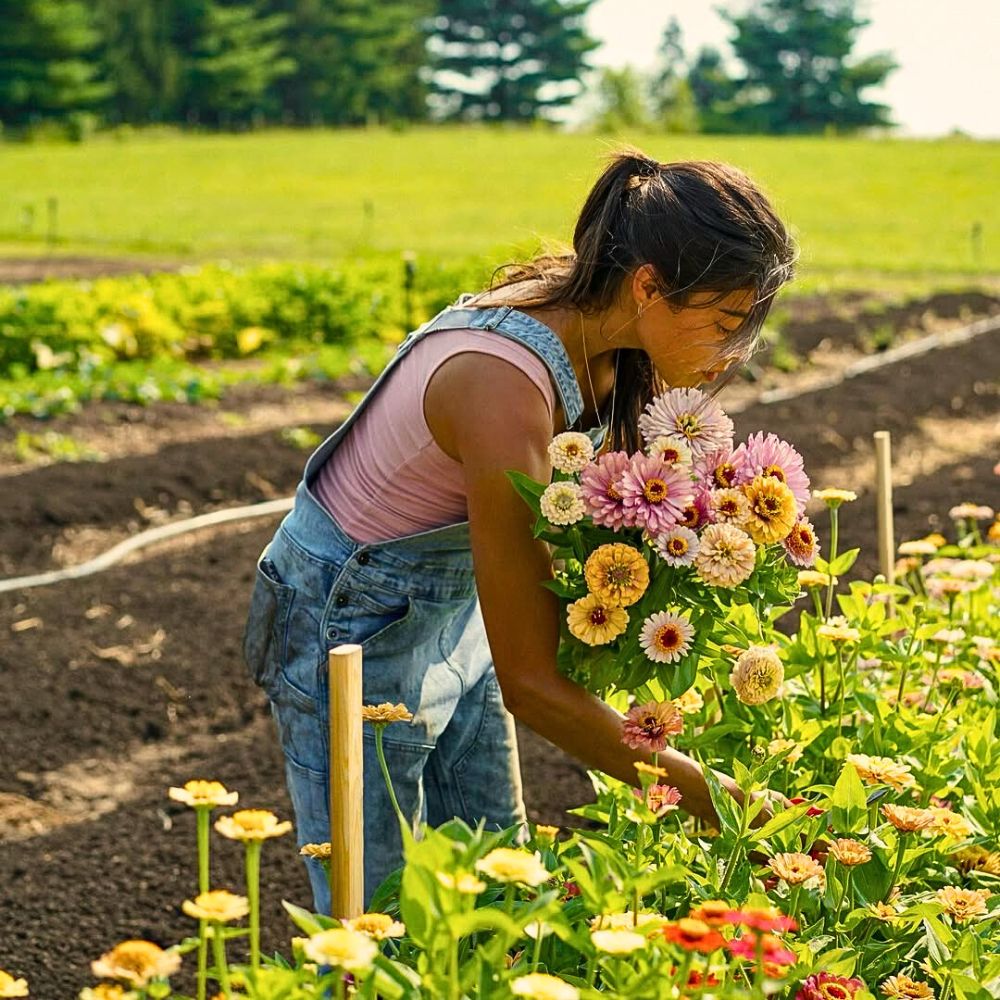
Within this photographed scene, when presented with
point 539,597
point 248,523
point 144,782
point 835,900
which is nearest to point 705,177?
point 539,597

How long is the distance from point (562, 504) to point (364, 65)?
53.8 meters

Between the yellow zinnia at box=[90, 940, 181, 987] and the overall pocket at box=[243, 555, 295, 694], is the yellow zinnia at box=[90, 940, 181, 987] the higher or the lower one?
the higher one

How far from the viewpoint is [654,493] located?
158 cm

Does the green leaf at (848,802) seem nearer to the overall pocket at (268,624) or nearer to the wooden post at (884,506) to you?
the overall pocket at (268,624)

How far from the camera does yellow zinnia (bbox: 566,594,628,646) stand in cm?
160

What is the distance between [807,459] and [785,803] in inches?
231

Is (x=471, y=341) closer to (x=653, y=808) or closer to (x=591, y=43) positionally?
(x=653, y=808)

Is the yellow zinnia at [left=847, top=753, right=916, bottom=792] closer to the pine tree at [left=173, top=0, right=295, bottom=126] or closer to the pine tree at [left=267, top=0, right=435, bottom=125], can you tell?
the pine tree at [left=173, top=0, right=295, bottom=126]

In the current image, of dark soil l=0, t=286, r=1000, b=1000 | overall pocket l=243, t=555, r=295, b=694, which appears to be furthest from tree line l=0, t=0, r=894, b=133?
overall pocket l=243, t=555, r=295, b=694

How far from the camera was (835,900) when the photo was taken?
1.74 meters

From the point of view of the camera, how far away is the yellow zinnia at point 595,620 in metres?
1.60

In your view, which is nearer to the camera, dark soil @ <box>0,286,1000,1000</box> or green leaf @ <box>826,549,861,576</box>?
green leaf @ <box>826,549,861,576</box>

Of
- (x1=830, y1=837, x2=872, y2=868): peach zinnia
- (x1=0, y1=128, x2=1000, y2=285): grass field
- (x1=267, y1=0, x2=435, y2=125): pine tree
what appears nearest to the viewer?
(x1=830, y1=837, x2=872, y2=868): peach zinnia

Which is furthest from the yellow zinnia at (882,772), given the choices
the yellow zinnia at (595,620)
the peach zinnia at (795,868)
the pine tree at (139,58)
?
the pine tree at (139,58)
